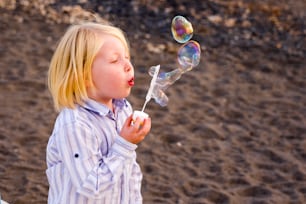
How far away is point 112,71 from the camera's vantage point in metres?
2.39

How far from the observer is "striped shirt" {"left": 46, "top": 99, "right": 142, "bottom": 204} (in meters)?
2.34

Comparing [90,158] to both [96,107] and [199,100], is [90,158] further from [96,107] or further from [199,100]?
[199,100]

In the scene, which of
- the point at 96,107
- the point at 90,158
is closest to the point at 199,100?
the point at 96,107

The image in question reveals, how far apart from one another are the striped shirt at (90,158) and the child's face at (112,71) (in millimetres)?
73

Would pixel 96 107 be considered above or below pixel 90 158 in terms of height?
above

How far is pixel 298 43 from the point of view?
23.2 ft

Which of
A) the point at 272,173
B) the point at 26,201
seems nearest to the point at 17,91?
the point at 26,201

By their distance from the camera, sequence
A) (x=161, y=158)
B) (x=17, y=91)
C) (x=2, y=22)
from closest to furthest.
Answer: (x=161, y=158)
(x=17, y=91)
(x=2, y=22)

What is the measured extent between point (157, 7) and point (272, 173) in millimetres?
3379

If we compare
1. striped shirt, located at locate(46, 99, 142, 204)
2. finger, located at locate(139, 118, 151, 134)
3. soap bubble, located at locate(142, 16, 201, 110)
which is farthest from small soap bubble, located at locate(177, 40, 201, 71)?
finger, located at locate(139, 118, 151, 134)

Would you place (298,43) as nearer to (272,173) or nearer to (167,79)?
(272,173)

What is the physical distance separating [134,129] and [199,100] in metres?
3.44

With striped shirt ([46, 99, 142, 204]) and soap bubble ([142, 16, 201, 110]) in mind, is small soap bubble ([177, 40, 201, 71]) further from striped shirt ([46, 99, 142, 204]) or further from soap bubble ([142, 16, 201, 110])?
striped shirt ([46, 99, 142, 204])

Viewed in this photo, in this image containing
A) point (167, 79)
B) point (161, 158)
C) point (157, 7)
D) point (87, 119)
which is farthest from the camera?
point (157, 7)
